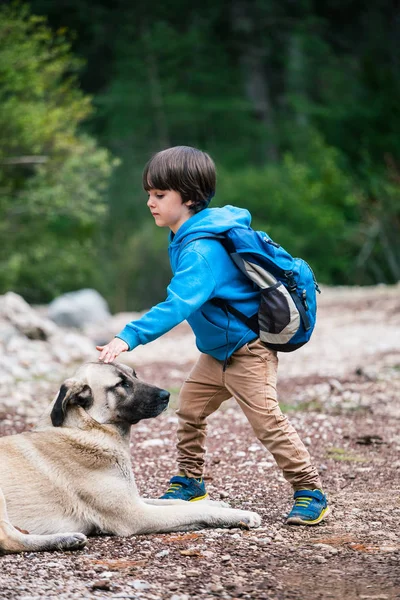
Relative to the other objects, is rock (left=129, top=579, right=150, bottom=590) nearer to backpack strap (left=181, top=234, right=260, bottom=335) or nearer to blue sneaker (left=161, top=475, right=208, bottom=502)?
blue sneaker (left=161, top=475, right=208, bottom=502)

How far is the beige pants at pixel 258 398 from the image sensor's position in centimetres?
438

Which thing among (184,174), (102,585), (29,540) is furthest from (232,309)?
(102,585)

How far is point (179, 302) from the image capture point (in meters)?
4.21

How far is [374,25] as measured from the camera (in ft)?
115

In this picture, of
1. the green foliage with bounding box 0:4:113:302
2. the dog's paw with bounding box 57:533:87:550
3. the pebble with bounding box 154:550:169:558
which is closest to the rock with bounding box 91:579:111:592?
the pebble with bounding box 154:550:169:558

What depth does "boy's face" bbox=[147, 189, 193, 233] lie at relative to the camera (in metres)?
4.61

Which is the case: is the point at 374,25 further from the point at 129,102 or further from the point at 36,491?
the point at 36,491

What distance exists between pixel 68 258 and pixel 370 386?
47.7ft

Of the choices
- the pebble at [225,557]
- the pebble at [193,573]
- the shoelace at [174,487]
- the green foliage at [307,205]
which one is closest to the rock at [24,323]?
the shoelace at [174,487]

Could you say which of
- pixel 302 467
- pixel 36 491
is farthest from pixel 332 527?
pixel 36 491

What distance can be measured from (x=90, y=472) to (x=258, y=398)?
929 mm

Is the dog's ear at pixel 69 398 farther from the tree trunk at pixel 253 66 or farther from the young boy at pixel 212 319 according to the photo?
the tree trunk at pixel 253 66

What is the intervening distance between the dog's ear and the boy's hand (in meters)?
0.26

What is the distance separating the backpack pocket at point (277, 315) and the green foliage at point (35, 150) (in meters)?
13.2
